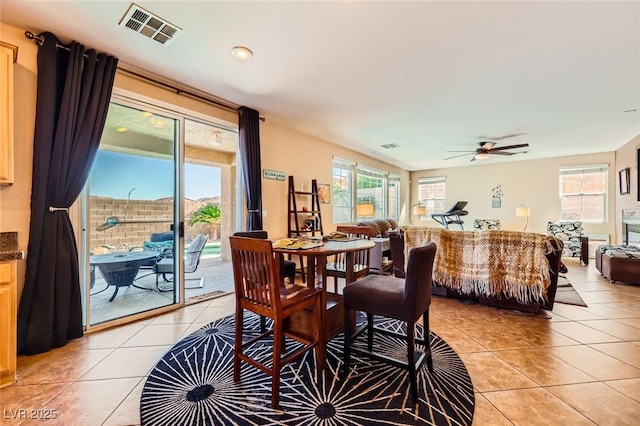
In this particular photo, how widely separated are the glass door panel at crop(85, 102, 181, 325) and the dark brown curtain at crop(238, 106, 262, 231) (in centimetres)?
83

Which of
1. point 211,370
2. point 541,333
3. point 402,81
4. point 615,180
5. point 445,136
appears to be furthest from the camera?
point 615,180

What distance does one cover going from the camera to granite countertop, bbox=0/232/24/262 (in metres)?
1.80

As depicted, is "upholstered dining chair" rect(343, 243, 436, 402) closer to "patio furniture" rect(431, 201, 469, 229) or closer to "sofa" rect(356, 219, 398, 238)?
"sofa" rect(356, 219, 398, 238)

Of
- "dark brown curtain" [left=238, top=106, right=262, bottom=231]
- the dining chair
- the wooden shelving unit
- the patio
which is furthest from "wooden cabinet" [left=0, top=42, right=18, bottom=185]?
the wooden shelving unit

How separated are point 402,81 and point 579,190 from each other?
6695 millimetres

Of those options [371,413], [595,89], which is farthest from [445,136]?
[371,413]

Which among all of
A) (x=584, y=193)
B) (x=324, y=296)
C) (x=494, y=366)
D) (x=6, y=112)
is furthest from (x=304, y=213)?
(x=584, y=193)

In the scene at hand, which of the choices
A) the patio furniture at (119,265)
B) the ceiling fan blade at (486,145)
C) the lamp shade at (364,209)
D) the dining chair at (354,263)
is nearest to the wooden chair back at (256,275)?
the dining chair at (354,263)

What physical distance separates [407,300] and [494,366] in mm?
1035

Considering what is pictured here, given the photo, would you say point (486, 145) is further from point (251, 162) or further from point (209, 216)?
point (209, 216)

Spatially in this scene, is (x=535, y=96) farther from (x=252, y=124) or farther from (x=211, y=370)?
(x=211, y=370)

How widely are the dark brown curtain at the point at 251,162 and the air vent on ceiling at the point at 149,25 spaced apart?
1481 mm

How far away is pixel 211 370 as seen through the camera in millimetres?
1981

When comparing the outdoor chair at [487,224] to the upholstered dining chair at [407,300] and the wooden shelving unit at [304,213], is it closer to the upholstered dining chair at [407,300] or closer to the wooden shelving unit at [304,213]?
the wooden shelving unit at [304,213]
